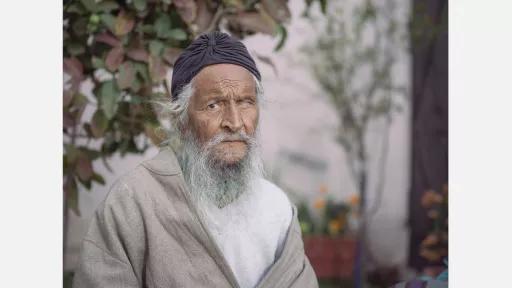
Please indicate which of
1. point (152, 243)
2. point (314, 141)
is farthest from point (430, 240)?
point (152, 243)

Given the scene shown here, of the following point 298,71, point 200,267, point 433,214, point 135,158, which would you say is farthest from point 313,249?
point 200,267

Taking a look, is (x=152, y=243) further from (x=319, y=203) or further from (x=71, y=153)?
(x=319, y=203)

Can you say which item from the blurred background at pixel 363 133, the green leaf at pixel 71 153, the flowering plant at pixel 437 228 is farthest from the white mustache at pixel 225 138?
the flowering plant at pixel 437 228

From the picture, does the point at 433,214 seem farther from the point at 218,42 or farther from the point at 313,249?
the point at 218,42

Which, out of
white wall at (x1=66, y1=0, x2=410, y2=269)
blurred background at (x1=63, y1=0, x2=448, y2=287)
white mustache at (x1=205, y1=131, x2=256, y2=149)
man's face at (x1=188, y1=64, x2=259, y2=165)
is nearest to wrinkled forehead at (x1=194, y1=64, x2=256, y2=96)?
man's face at (x1=188, y1=64, x2=259, y2=165)

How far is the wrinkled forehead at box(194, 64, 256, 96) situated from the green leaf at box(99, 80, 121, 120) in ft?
2.50

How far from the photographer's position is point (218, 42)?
2037mm

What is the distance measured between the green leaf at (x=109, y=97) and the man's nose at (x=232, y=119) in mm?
818

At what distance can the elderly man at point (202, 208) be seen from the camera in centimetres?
195

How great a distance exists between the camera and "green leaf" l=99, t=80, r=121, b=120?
8.75 feet

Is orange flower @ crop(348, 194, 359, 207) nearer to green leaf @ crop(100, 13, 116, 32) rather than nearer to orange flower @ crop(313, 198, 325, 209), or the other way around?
orange flower @ crop(313, 198, 325, 209)

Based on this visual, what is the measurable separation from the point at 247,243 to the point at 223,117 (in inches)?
16.5

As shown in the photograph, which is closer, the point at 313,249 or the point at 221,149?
the point at 221,149

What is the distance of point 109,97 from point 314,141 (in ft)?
7.51
